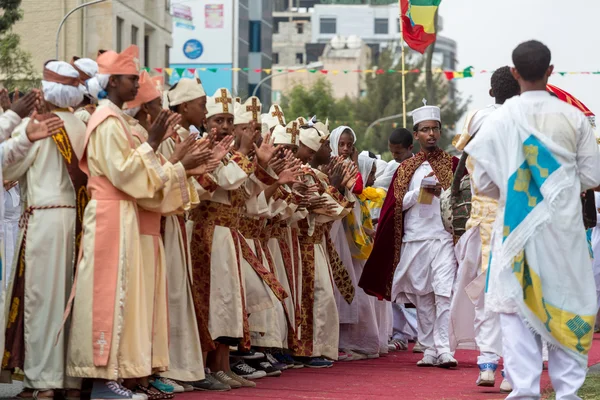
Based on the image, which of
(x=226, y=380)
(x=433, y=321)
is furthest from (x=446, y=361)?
(x=226, y=380)

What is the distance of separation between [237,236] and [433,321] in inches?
129

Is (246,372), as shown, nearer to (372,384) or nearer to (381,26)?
(372,384)

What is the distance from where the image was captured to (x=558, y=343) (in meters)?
7.24

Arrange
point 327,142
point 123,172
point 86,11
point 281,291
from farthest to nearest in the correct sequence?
point 86,11 → point 327,142 → point 281,291 → point 123,172

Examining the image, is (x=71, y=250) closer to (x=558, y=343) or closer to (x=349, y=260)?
(x=558, y=343)

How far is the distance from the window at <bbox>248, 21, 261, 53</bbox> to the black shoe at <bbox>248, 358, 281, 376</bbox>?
84.4 meters

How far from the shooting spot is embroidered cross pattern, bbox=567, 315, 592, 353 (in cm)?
724

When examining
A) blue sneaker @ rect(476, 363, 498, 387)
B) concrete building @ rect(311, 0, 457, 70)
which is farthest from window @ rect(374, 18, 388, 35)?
blue sneaker @ rect(476, 363, 498, 387)

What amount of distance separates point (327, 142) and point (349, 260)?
1.36 metres

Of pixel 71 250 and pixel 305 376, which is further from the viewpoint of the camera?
pixel 305 376

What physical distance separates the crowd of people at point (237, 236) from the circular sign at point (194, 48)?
75.8m

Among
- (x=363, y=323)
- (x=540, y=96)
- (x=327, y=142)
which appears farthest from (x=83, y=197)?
(x=363, y=323)

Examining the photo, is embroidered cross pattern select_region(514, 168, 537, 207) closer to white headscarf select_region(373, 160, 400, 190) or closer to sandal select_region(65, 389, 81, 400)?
sandal select_region(65, 389, 81, 400)

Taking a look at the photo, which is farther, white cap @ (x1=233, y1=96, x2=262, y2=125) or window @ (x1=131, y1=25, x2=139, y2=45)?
window @ (x1=131, y1=25, x2=139, y2=45)
